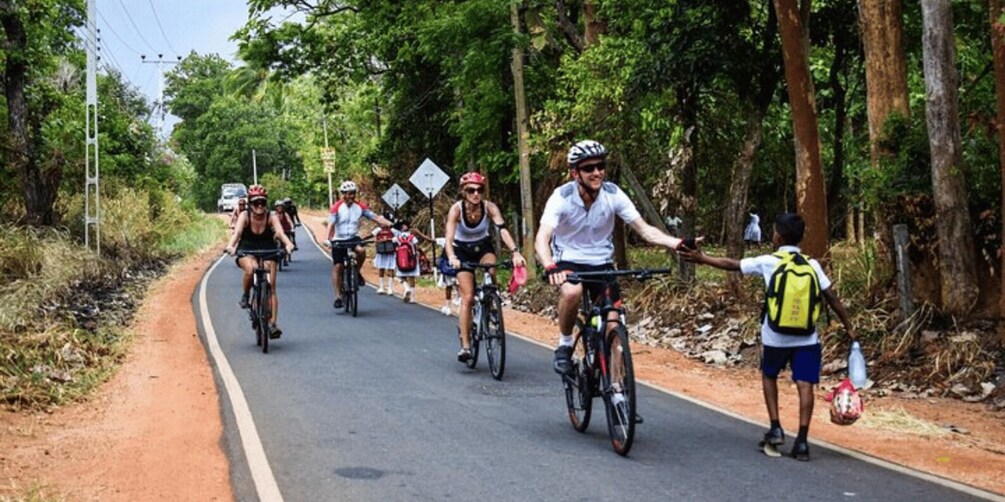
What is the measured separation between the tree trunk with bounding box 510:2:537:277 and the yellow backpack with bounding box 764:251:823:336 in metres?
15.3

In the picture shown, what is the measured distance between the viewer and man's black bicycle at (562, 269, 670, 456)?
7328 mm

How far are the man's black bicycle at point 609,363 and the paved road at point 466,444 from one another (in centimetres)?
27

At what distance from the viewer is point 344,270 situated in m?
18.5

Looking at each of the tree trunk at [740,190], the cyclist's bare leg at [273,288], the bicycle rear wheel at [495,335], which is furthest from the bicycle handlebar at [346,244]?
the bicycle rear wheel at [495,335]

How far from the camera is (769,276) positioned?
736cm

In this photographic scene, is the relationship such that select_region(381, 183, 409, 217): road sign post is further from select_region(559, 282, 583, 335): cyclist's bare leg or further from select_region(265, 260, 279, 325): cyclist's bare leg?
select_region(559, 282, 583, 335): cyclist's bare leg

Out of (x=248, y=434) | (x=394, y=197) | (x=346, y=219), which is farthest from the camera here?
(x=394, y=197)

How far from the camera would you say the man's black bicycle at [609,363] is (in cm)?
733

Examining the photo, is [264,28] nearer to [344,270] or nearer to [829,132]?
[344,270]

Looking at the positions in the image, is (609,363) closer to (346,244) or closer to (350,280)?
(346,244)

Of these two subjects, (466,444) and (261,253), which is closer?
(466,444)

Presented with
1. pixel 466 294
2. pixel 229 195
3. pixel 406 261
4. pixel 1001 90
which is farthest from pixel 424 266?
pixel 229 195

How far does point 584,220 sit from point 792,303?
5.57ft

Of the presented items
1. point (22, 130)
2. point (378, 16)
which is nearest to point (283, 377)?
point (22, 130)
